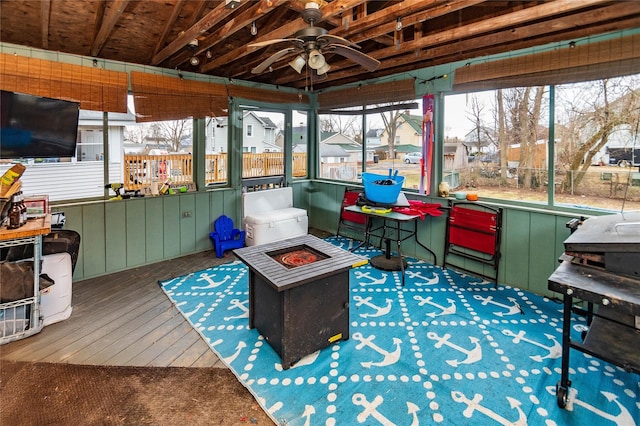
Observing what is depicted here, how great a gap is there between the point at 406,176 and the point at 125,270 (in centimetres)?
387

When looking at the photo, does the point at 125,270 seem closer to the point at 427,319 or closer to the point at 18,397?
the point at 18,397

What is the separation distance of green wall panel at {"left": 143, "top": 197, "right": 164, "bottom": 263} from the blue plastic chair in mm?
688

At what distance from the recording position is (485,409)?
1918mm

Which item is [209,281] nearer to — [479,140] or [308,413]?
[308,413]

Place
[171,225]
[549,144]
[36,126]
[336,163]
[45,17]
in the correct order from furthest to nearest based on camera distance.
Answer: [336,163]
[171,225]
[549,144]
[36,126]
[45,17]

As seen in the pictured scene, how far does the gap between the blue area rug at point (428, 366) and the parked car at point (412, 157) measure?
1868 mm

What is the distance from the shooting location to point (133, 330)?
278 cm

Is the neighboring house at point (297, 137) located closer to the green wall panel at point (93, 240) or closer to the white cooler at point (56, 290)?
the green wall panel at point (93, 240)

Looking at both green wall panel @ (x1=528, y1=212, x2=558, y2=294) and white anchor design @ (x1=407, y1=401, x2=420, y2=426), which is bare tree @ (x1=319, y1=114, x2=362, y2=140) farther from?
white anchor design @ (x1=407, y1=401, x2=420, y2=426)

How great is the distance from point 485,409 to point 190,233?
4.06 metres

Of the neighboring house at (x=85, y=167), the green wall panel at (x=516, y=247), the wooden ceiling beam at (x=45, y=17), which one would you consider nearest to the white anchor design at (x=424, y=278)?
the green wall panel at (x=516, y=247)

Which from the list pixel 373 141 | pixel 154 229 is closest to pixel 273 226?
pixel 154 229

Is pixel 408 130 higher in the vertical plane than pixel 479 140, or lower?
higher

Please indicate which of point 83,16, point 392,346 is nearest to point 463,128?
point 392,346
